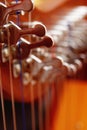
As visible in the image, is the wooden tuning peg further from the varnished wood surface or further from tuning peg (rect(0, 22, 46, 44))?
the varnished wood surface

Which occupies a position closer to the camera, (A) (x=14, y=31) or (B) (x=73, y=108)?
(A) (x=14, y=31)

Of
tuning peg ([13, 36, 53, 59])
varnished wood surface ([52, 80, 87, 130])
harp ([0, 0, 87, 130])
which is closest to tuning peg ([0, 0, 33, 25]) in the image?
harp ([0, 0, 87, 130])

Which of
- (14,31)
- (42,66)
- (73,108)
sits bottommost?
(73,108)

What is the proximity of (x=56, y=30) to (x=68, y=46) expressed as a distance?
0.12 metres

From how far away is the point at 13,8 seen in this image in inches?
25.3

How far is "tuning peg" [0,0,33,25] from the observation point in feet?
2.05

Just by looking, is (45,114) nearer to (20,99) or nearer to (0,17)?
(20,99)

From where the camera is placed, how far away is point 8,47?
2.38 feet

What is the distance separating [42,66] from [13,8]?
13.8 inches

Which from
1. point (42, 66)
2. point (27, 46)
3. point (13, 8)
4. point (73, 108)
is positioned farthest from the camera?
point (73, 108)

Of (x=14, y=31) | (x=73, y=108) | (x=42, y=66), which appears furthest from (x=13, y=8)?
(x=73, y=108)

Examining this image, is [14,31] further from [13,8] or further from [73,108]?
[73,108]

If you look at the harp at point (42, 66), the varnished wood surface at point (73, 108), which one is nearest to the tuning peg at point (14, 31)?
the harp at point (42, 66)

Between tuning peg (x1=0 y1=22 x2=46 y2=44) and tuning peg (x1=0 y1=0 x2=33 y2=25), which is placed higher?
tuning peg (x1=0 y1=0 x2=33 y2=25)
